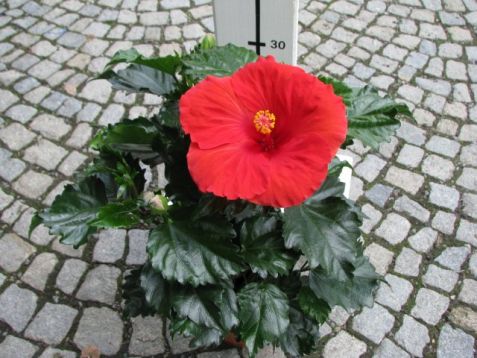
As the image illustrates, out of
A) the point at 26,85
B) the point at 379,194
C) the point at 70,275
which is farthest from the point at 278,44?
the point at 26,85

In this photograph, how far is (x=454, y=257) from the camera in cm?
266

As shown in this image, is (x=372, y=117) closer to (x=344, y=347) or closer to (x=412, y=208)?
(x=344, y=347)

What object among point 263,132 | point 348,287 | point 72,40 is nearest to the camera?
point 263,132

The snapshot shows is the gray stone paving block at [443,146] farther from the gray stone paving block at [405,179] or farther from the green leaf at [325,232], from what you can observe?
the green leaf at [325,232]

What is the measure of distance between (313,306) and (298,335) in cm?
16

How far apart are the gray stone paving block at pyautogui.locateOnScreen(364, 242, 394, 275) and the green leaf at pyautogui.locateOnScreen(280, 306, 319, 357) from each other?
87 centimetres

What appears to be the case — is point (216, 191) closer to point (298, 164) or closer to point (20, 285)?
point (298, 164)

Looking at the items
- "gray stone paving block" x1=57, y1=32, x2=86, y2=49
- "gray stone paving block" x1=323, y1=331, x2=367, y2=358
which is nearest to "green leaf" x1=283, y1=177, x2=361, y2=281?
"gray stone paving block" x1=323, y1=331, x2=367, y2=358

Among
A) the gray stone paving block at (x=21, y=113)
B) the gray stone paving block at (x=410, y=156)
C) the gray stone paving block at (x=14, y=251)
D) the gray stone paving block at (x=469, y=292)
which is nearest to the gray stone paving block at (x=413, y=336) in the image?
the gray stone paving block at (x=469, y=292)

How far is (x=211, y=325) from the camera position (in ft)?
5.14

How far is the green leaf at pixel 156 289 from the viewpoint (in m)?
1.57

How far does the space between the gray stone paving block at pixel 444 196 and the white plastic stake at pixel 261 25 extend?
4.08 ft

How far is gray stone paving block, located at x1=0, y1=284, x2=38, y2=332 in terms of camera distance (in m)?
2.42

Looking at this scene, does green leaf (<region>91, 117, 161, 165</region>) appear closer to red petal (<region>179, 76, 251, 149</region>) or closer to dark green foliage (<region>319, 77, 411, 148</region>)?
red petal (<region>179, 76, 251, 149</region>)
